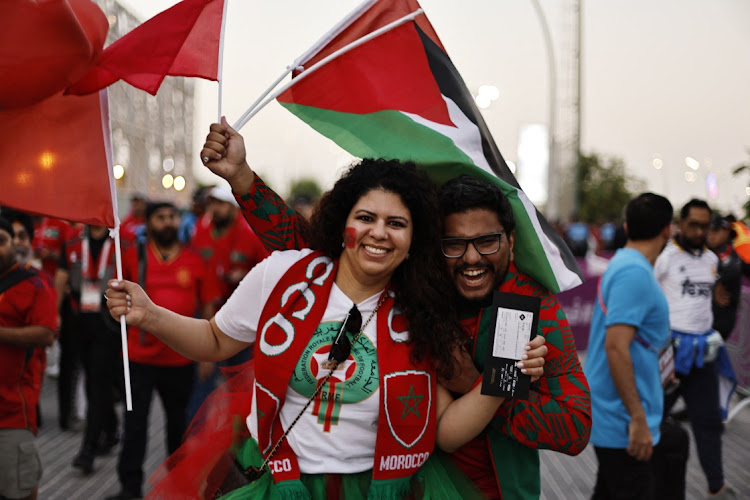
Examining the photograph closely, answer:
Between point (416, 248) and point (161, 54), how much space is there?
1.18 metres

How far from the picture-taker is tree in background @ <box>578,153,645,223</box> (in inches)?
2041

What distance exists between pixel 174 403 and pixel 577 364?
3.99 metres

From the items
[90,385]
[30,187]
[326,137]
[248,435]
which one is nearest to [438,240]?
[326,137]

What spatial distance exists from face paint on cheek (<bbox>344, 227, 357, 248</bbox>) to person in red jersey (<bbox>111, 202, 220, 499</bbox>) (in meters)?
3.31

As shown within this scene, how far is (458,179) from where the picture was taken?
290 centimetres

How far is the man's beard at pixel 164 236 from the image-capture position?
5.98m

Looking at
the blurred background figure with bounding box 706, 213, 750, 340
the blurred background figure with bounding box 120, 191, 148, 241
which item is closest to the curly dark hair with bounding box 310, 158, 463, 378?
the blurred background figure with bounding box 120, 191, 148, 241

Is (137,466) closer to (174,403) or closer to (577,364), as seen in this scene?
(174,403)

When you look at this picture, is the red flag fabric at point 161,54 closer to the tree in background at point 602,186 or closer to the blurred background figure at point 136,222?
the blurred background figure at point 136,222

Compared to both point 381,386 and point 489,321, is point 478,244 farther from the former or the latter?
point 381,386

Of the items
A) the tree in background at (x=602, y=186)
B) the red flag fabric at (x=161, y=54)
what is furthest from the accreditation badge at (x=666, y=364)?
the tree in background at (x=602, y=186)

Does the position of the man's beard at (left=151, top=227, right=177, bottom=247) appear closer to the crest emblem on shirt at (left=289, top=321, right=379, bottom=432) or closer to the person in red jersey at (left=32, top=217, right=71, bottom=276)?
the person in red jersey at (left=32, top=217, right=71, bottom=276)

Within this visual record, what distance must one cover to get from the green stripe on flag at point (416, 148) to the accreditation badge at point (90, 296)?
419 cm

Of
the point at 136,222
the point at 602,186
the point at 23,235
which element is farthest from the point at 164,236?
the point at 602,186
